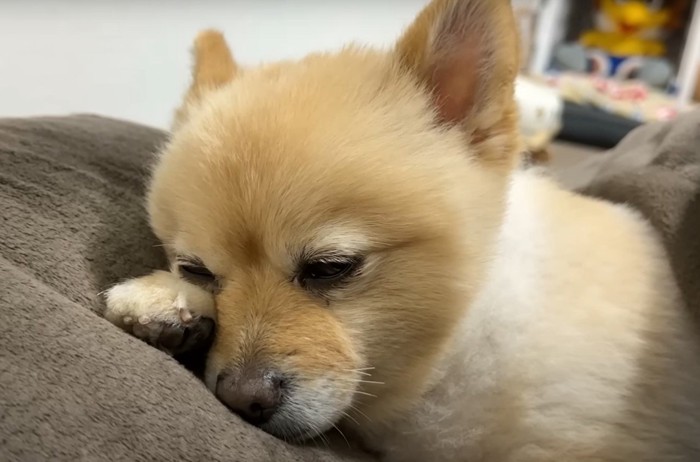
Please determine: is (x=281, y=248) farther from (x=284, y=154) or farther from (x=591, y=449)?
(x=591, y=449)

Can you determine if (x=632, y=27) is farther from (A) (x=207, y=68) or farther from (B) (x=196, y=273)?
(B) (x=196, y=273)

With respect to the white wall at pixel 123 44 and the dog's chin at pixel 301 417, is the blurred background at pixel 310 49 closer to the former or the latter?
the white wall at pixel 123 44

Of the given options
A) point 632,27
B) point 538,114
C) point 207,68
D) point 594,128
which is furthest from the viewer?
point 632,27

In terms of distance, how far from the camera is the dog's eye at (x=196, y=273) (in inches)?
51.3

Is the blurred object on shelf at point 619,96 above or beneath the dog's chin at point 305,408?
beneath

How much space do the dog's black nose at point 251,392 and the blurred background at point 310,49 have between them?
2.52 feet

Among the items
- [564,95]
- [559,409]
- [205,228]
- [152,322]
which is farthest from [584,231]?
[564,95]

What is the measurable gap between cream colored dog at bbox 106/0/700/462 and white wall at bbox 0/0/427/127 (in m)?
0.68

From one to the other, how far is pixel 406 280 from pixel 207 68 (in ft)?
2.39

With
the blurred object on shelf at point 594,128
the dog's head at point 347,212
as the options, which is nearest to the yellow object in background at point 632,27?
the blurred object on shelf at point 594,128

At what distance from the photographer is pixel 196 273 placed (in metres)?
1.32

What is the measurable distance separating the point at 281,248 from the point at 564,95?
3.98m

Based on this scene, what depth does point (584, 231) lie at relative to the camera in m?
1.47

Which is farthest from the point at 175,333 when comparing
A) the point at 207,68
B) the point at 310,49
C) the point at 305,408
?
the point at 310,49
